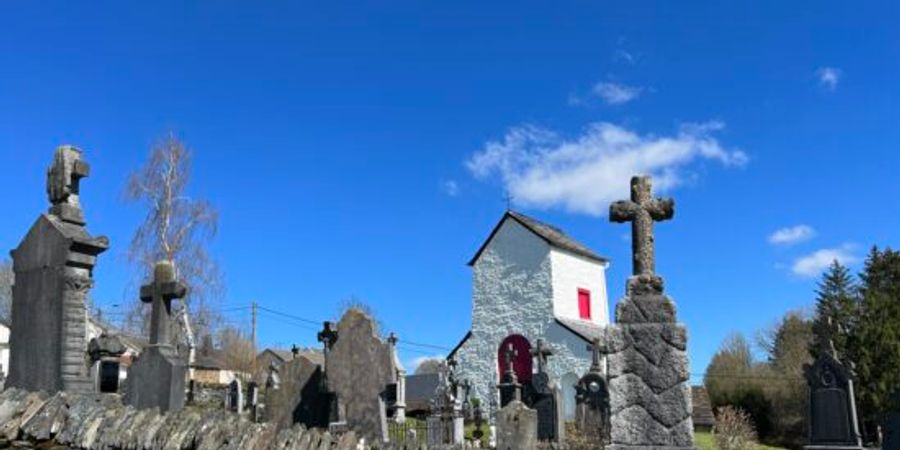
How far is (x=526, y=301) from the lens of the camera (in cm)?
3709

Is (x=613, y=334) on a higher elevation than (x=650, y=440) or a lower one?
higher

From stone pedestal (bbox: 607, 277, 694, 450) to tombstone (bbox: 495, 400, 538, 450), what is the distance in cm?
566

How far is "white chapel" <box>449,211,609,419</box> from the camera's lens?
36.0m

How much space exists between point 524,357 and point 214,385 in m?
14.5

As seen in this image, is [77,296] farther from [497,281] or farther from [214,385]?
[497,281]

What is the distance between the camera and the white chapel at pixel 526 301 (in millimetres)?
35969

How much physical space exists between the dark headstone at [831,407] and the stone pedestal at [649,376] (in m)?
10.3

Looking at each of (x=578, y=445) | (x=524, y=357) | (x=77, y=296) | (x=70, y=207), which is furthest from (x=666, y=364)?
(x=524, y=357)

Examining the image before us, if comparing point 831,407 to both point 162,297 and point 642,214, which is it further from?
point 162,297

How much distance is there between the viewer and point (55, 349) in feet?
27.2

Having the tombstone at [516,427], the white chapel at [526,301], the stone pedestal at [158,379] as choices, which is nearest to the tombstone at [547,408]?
the tombstone at [516,427]

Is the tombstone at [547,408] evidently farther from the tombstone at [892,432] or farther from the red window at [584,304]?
the red window at [584,304]

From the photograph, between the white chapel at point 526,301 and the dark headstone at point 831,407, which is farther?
the white chapel at point 526,301

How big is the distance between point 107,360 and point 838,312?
30.0 m
